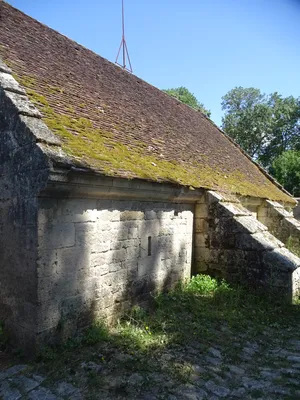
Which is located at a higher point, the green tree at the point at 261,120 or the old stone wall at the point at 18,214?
the green tree at the point at 261,120

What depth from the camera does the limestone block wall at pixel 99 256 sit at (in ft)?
12.2

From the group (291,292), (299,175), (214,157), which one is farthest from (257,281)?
(299,175)

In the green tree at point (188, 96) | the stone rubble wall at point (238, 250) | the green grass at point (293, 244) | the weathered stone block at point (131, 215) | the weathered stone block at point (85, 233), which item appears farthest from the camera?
the green tree at point (188, 96)

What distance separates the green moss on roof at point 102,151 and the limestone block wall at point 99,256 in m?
0.52

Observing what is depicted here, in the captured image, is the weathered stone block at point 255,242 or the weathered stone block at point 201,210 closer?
the weathered stone block at point 255,242

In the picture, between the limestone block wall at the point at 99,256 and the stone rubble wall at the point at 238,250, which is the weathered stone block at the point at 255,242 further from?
the limestone block wall at the point at 99,256

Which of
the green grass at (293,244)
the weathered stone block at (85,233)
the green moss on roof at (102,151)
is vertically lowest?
the green grass at (293,244)

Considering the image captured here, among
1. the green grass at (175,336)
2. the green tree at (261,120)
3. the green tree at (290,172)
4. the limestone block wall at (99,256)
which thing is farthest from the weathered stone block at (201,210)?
the green tree at (261,120)

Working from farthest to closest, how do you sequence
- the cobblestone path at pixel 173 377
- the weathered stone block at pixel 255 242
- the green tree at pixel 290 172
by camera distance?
the green tree at pixel 290 172, the weathered stone block at pixel 255 242, the cobblestone path at pixel 173 377

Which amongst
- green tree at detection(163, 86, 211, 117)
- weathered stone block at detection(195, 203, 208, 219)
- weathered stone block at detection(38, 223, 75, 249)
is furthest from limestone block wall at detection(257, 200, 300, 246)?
green tree at detection(163, 86, 211, 117)

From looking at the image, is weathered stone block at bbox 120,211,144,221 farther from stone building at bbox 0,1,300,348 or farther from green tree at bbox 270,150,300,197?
green tree at bbox 270,150,300,197

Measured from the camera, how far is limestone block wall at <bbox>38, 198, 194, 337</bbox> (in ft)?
12.2

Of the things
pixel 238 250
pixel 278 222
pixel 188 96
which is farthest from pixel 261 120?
pixel 238 250

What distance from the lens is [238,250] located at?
245 inches
